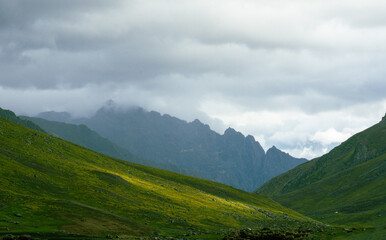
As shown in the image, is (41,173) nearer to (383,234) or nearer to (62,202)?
(62,202)

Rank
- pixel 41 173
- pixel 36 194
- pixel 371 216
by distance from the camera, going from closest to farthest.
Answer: pixel 36 194 → pixel 41 173 → pixel 371 216

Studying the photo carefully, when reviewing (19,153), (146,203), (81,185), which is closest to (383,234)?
(146,203)

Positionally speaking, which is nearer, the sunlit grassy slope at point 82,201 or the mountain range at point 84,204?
the mountain range at point 84,204

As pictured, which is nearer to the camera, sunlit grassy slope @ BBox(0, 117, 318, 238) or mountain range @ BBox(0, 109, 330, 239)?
mountain range @ BBox(0, 109, 330, 239)

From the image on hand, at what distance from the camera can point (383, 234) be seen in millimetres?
83000

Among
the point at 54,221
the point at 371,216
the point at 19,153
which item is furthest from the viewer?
the point at 371,216

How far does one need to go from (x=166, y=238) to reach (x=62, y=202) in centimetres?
2681

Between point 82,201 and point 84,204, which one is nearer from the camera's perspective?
point 84,204

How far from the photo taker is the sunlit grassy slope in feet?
236

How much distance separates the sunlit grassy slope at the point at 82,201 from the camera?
7181 centimetres

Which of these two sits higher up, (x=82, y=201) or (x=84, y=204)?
(x=84, y=204)

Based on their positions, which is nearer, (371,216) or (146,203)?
(146,203)

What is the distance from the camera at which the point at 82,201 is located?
9294 centimetres

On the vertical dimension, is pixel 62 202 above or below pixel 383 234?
below
